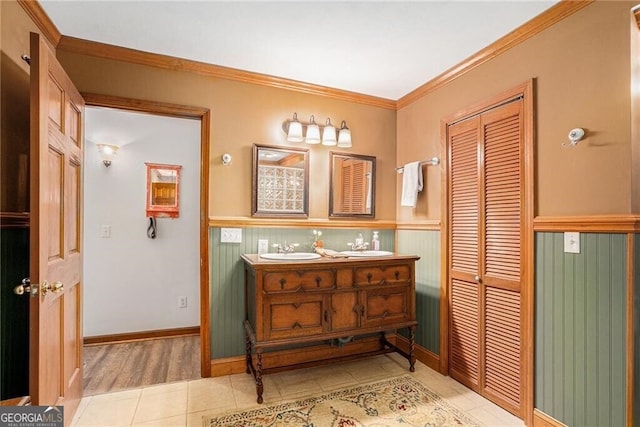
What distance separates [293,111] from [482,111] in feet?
4.86

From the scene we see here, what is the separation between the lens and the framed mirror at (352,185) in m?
2.92

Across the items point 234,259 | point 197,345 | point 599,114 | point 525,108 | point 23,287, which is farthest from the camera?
point 197,345

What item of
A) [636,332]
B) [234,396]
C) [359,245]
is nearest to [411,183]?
[359,245]

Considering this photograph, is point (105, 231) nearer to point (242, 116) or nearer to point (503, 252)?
point (242, 116)

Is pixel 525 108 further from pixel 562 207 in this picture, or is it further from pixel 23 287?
pixel 23 287

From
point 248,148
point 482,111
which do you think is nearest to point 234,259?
point 248,148

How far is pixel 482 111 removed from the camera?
2.28 metres

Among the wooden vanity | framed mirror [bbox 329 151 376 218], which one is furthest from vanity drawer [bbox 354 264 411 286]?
framed mirror [bbox 329 151 376 218]

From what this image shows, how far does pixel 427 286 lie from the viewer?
2.79 m

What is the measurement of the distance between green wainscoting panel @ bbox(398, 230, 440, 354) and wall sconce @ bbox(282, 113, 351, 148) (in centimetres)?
106

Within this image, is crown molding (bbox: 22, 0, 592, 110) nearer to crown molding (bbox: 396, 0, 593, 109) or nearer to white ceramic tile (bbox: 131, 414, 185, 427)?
crown molding (bbox: 396, 0, 593, 109)

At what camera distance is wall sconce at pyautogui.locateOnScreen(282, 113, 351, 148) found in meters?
2.69

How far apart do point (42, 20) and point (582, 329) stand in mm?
3475

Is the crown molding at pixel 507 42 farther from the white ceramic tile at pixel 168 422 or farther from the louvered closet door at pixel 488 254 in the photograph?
the white ceramic tile at pixel 168 422
